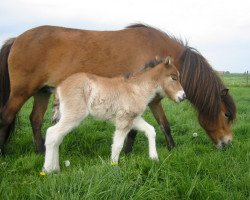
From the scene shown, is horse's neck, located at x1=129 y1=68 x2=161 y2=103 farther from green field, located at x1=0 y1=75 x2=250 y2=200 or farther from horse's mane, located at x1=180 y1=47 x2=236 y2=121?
horse's mane, located at x1=180 y1=47 x2=236 y2=121

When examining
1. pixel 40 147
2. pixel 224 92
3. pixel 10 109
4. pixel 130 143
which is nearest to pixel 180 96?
pixel 130 143

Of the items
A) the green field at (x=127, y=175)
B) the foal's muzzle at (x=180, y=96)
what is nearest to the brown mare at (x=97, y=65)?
the green field at (x=127, y=175)

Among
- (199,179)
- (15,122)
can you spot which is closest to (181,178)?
(199,179)

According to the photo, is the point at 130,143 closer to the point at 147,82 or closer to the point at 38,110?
the point at 147,82

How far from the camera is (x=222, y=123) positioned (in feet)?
23.5

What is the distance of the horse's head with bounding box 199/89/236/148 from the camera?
7.05 meters

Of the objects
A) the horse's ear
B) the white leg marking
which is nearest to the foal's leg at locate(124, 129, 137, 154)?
the white leg marking

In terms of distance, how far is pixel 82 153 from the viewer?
22.2 ft

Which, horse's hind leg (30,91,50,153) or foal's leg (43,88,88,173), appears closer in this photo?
foal's leg (43,88,88,173)

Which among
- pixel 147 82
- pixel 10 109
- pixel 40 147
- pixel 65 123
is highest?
pixel 147 82

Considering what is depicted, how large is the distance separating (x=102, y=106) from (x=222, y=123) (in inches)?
110

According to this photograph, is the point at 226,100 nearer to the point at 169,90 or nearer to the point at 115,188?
the point at 169,90

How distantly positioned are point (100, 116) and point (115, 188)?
1712 millimetres

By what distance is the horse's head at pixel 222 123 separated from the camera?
7.05 meters
